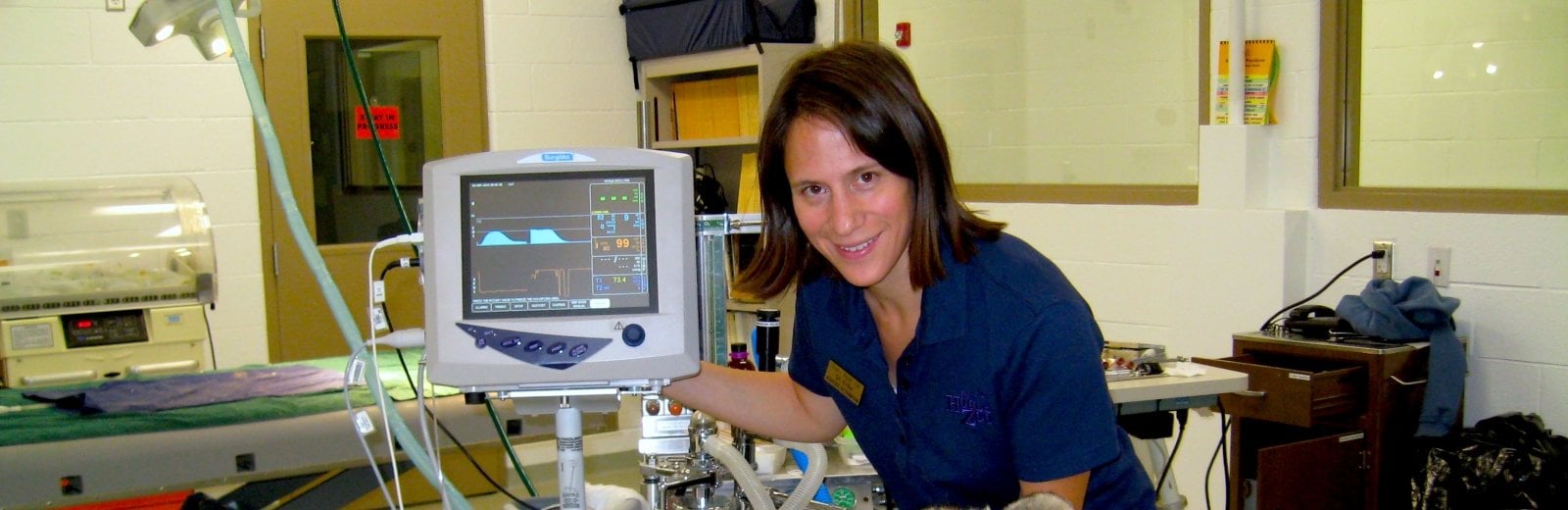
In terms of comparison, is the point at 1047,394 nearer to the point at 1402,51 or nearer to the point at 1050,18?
the point at 1402,51

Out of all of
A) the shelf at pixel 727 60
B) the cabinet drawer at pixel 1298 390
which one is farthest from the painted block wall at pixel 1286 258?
the shelf at pixel 727 60

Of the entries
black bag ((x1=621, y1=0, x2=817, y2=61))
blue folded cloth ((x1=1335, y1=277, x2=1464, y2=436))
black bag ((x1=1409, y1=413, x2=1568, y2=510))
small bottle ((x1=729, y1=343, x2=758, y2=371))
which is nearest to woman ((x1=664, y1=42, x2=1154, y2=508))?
small bottle ((x1=729, y1=343, x2=758, y2=371))

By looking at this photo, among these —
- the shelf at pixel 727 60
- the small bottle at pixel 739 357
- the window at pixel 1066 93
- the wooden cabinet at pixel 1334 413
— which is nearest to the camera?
the small bottle at pixel 739 357

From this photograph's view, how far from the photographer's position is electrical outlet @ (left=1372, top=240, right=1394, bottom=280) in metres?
3.26

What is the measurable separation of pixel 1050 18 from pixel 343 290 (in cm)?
263

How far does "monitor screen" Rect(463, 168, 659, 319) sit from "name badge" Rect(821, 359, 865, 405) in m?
0.33

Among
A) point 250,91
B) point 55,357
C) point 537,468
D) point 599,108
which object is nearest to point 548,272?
point 250,91

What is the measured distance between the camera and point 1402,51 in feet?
11.0

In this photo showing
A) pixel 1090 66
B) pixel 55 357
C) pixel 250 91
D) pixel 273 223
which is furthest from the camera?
pixel 273 223

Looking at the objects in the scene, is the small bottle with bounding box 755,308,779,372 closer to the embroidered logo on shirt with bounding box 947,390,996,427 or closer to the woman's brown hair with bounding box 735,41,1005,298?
the woman's brown hair with bounding box 735,41,1005,298

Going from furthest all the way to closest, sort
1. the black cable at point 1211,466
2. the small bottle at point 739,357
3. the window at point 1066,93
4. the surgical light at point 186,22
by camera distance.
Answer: the window at point 1066,93 → the black cable at point 1211,466 → the small bottle at point 739,357 → the surgical light at point 186,22

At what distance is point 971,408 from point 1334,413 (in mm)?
1869

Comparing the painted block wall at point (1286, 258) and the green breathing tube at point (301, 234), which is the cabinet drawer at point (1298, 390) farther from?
the green breathing tube at point (301, 234)

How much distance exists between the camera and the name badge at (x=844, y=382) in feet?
5.20
